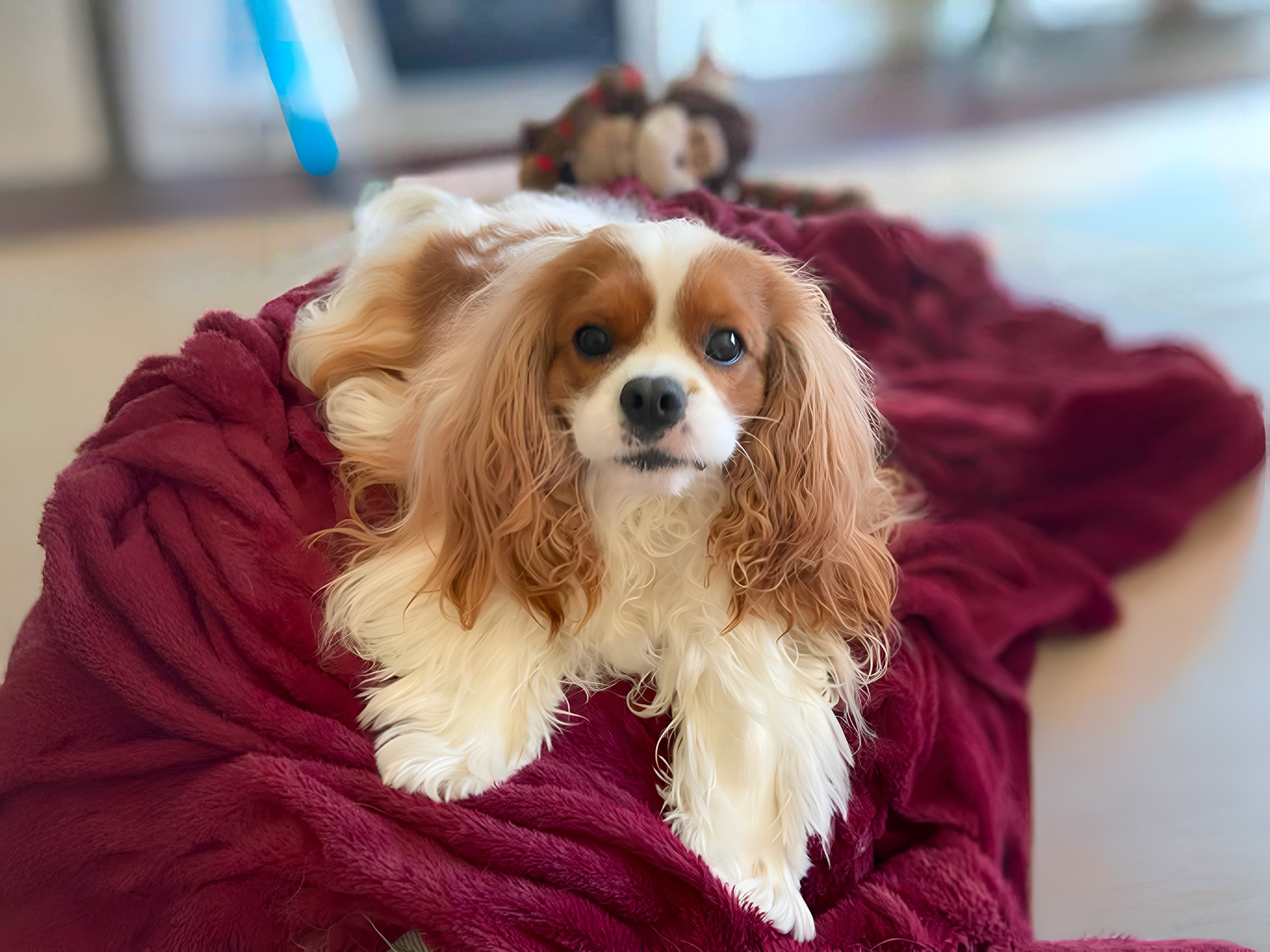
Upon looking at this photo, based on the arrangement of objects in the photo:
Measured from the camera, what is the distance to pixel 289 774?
0.93 metres

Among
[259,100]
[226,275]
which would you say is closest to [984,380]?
[226,275]

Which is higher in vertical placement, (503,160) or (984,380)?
(503,160)

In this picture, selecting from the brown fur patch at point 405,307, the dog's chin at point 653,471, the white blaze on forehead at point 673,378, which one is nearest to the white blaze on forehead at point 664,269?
the white blaze on forehead at point 673,378

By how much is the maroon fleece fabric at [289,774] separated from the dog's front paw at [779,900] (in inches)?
0.8

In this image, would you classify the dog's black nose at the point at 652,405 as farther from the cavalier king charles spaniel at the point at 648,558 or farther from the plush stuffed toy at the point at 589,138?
the plush stuffed toy at the point at 589,138

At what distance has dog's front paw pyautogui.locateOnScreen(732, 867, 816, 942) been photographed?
959mm

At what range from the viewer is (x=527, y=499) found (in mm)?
953

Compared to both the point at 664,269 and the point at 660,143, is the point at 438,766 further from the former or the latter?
the point at 660,143

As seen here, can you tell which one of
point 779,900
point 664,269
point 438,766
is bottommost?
point 779,900

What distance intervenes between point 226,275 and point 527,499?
0.66m

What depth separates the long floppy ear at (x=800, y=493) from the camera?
3.21 ft

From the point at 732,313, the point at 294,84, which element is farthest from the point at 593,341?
the point at 294,84

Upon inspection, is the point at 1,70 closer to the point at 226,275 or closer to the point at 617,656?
the point at 226,275

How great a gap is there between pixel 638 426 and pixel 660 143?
1.02 metres
